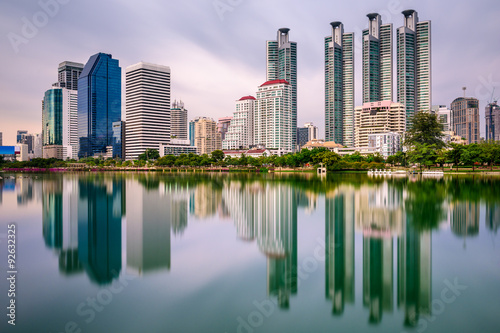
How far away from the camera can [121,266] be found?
10.6 metres

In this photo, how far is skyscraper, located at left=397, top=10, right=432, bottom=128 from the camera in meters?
135

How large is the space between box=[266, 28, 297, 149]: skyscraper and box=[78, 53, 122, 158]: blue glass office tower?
75.5 metres

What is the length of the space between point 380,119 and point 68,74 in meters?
164

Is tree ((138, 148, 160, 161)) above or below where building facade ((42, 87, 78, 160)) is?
below

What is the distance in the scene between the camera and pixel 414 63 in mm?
136500

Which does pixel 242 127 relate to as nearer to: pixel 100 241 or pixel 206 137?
pixel 206 137

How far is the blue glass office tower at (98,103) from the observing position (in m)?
168

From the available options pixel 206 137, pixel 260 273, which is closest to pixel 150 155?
pixel 206 137

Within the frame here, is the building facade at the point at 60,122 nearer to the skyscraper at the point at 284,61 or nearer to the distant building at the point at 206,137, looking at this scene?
the distant building at the point at 206,137

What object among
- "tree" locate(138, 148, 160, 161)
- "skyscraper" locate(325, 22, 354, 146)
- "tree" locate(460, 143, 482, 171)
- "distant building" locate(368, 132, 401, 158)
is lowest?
"tree" locate(460, 143, 482, 171)

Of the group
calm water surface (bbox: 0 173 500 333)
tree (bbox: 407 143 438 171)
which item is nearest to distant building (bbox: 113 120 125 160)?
tree (bbox: 407 143 438 171)

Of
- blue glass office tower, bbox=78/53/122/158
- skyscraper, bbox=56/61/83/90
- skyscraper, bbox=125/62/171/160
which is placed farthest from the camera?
skyscraper, bbox=56/61/83/90

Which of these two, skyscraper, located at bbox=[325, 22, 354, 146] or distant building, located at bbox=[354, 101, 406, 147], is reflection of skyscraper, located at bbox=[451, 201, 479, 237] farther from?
skyscraper, located at bbox=[325, 22, 354, 146]

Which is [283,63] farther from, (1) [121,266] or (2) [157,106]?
(1) [121,266]
